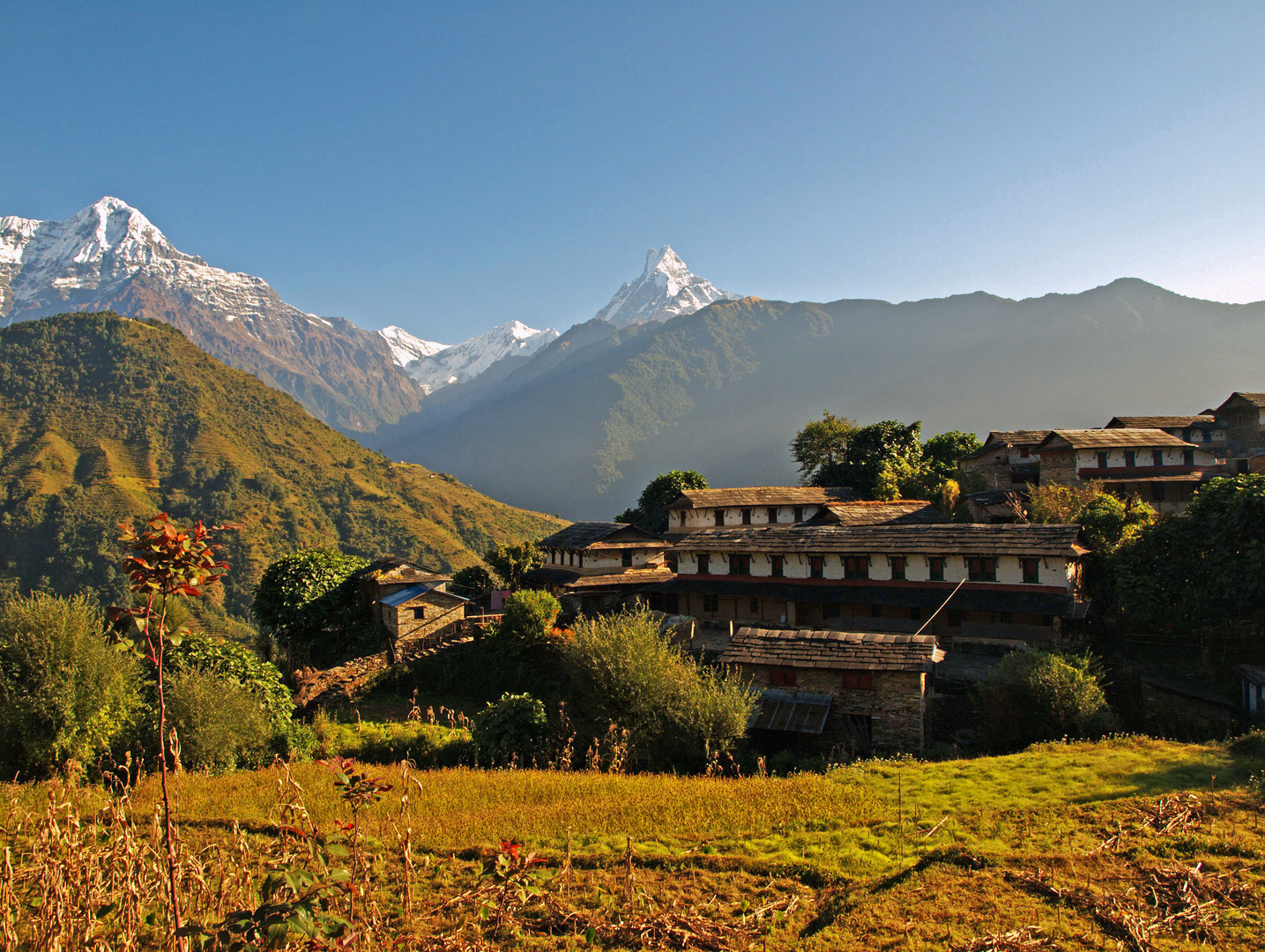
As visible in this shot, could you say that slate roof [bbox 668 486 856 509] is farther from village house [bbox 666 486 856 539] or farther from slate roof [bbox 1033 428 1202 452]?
slate roof [bbox 1033 428 1202 452]

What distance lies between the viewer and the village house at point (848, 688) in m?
20.9

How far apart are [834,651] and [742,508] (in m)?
31.6

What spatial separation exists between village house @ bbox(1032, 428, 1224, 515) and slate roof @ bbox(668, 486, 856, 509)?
15648mm

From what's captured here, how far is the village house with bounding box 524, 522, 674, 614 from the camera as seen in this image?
43.6 metres

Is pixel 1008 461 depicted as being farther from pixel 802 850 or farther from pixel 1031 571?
pixel 802 850

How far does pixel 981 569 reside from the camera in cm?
3009

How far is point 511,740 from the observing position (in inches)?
843

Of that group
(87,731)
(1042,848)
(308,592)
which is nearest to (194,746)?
(87,731)

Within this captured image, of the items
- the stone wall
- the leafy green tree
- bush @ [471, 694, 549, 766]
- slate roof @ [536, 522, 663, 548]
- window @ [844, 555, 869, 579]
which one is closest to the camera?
the stone wall

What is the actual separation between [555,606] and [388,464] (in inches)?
5067

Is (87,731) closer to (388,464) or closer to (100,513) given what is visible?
(100,513)

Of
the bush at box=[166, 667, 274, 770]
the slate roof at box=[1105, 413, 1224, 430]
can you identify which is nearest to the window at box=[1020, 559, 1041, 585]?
the bush at box=[166, 667, 274, 770]

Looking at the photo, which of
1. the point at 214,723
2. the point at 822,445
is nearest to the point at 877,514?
the point at 822,445

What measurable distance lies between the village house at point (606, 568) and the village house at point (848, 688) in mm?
19210
